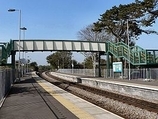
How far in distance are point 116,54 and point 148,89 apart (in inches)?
1092

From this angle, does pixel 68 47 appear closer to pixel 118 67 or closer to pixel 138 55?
pixel 118 67

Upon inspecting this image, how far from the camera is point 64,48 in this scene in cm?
4978

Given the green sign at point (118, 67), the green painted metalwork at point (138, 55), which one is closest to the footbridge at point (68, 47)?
the green painted metalwork at point (138, 55)

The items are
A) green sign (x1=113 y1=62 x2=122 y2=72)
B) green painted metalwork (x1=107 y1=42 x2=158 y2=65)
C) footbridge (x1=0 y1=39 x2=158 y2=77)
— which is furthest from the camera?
footbridge (x1=0 y1=39 x2=158 y2=77)

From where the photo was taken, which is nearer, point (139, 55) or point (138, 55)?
point (139, 55)

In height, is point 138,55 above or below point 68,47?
below

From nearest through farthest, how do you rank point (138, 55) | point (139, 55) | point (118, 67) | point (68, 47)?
point (139, 55) → point (138, 55) → point (118, 67) → point (68, 47)

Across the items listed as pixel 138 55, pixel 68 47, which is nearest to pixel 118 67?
pixel 138 55

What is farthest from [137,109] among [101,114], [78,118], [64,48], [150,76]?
[64,48]

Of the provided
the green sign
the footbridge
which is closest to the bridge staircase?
the footbridge

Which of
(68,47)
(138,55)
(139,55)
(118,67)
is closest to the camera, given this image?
(139,55)

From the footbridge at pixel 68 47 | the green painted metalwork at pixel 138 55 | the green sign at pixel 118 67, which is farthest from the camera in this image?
the footbridge at pixel 68 47

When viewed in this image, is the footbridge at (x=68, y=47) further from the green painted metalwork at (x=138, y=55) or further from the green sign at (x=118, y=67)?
the green sign at (x=118, y=67)

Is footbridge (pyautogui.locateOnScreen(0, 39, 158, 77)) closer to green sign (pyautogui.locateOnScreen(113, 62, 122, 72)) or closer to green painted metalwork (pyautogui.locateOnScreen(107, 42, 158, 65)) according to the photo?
green painted metalwork (pyautogui.locateOnScreen(107, 42, 158, 65))
